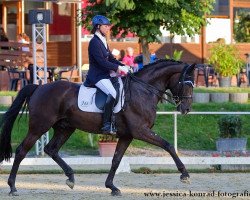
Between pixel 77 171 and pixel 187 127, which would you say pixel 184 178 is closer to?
pixel 77 171

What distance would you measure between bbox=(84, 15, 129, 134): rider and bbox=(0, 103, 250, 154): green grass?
6.66 meters

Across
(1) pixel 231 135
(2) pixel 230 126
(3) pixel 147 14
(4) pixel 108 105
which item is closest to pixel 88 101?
(4) pixel 108 105

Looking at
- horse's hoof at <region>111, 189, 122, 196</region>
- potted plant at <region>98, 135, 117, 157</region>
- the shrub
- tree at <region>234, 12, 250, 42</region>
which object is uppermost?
tree at <region>234, 12, 250, 42</region>

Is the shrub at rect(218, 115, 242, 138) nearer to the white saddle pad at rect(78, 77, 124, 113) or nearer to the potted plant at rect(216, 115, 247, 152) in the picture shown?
the potted plant at rect(216, 115, 247, 152)

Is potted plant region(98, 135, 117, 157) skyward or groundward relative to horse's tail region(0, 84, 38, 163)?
groundward

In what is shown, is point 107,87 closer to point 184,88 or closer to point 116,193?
point 184,88

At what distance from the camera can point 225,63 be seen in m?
26.1

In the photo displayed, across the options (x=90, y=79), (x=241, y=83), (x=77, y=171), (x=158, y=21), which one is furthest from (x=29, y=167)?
(x=241, y=83)

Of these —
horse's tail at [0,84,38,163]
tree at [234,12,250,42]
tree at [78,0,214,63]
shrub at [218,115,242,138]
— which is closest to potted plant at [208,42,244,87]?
tree at [78,0,214,63]

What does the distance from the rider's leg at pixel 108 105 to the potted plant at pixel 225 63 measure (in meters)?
13.1

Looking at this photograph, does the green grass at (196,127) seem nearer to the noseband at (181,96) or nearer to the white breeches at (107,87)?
the noseband at (181,96)

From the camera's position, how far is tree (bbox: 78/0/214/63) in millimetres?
22250

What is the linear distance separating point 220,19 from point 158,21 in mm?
11237

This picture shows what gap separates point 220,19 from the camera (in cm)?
3384
